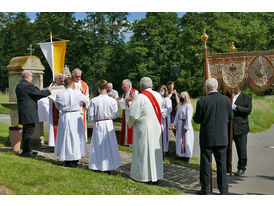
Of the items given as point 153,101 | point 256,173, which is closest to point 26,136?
point 153,101

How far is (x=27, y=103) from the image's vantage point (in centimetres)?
717

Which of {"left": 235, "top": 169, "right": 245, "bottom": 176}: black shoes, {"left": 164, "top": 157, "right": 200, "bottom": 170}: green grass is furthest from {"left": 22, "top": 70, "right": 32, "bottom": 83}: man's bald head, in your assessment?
{"left": 235, "top": 169, "right": 245, "bottom": 176}: black shoes

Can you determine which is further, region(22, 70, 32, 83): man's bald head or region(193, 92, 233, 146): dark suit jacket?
region(22, 70, 32, 83): man's bald head

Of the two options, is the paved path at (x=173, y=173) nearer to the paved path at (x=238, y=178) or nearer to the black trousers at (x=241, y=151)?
the paved path at (x=238, y=178)

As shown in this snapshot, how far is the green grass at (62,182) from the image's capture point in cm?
476

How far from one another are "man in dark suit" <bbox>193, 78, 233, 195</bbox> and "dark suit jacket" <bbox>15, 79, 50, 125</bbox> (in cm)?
392

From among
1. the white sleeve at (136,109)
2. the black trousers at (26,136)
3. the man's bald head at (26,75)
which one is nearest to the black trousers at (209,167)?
the white sleeve at (136,109)

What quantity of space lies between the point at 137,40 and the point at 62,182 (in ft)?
121

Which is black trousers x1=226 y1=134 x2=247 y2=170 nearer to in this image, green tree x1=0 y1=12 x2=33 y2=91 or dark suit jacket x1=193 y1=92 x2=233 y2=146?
dark suit jacket x1=193 y1=92 x2=233 y2=146

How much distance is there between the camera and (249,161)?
26.4 ft

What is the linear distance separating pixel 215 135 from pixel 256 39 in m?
39.4

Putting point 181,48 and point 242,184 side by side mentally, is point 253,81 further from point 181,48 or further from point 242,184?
point 181,48

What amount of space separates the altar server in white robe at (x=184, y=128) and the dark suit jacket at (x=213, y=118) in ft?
7.63

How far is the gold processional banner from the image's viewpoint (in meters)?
6.12
